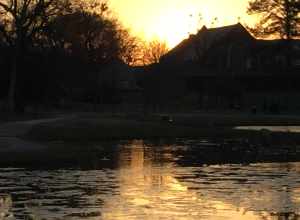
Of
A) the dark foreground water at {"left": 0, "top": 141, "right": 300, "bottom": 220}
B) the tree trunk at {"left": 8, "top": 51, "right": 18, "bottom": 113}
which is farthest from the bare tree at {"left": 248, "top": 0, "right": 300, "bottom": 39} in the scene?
the dark foreground water at {"left": 0, "top": 141, "right": 300, "bottom": 220}

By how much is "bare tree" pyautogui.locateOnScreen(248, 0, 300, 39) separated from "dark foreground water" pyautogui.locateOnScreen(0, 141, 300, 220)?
57.7 meters

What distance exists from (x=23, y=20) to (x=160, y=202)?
51.6 meters

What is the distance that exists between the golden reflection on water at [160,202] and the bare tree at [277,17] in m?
62.3

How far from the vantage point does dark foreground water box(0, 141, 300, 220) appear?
17.3 meters

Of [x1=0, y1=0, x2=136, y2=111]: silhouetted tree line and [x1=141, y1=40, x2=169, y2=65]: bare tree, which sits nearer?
[x1=0, y1=0, x2=136, y2=111]: silhouetted tree line

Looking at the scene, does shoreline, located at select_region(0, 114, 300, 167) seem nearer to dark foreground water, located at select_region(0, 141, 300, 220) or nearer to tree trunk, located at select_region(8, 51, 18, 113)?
dark foreground water, located at select_region(0, 141, 300, 220)

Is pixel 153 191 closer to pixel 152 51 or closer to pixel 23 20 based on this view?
pixel 23 20

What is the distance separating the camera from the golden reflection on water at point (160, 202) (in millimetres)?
16969

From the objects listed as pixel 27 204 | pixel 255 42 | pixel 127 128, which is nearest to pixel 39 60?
pixel 127 128

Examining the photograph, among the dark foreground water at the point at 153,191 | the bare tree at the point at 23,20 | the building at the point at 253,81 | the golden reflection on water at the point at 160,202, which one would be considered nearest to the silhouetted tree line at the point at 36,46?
the bare tree at the point at 23,20

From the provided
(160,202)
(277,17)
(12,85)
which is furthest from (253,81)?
(160,202)

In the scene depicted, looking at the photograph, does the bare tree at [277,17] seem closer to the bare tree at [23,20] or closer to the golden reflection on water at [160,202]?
the bare tree at [23,20]

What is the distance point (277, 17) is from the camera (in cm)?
8775

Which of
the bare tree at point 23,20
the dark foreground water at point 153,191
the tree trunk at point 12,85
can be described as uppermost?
the bare tree at point 23,20
